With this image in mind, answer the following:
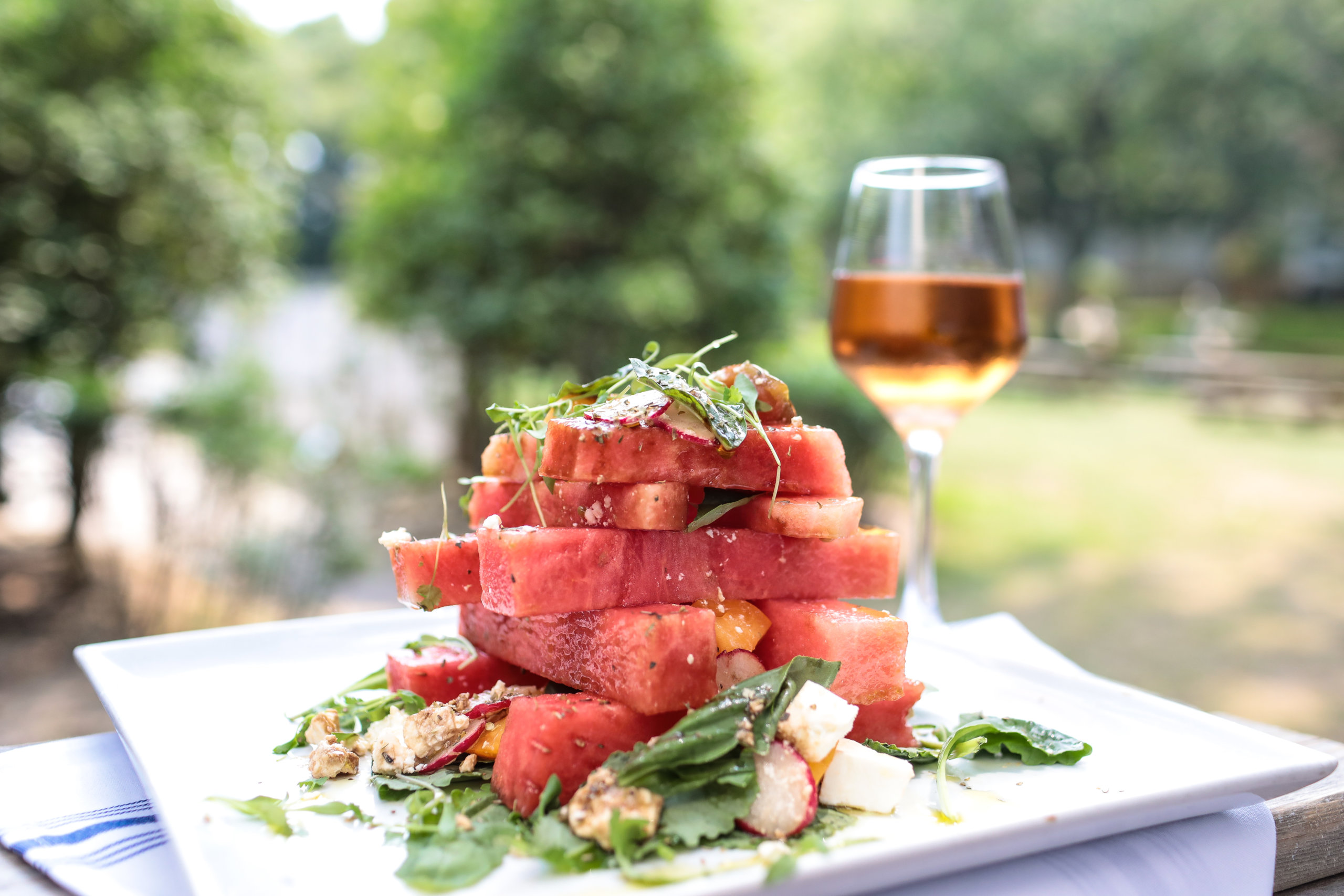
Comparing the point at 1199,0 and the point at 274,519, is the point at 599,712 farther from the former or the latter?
the point at 1199,0

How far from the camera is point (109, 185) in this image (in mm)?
6258

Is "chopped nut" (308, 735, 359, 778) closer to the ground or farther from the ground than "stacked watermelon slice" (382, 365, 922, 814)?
Result: closer to the ground

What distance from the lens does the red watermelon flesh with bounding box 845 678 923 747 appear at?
1640 millimetres

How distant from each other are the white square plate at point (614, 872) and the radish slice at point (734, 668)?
11.4 inches

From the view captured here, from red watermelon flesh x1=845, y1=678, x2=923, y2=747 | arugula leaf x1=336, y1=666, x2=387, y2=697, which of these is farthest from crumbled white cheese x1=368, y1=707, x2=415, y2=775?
red watermelon flesh x1=845, y1=678, x2=923, y2=747

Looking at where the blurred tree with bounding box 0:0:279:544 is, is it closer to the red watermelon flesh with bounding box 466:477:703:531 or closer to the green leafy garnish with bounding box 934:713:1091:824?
the red watermelon flesh with bounding box 466:477:703:531

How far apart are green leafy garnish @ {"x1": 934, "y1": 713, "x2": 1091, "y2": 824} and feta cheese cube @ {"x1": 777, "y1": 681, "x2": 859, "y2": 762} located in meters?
0.21

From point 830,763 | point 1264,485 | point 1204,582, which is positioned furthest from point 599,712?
point 1264,485

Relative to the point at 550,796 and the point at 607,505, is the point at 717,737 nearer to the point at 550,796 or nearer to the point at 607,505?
the point at 550,796

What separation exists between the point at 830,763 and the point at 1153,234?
32.6m

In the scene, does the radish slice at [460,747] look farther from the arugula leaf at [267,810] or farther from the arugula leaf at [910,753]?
the arugula leaf at [910,753]

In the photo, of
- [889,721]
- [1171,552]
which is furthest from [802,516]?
[1171,552]

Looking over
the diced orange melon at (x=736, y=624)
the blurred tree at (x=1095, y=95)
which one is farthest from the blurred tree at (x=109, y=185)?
the blurred tree at (x=1095, y=95)

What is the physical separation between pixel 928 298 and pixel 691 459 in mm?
1009
